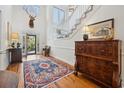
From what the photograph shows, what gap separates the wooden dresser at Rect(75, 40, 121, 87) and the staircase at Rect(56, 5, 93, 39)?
4.13 ft

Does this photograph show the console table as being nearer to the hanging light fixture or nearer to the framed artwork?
the framed artwork

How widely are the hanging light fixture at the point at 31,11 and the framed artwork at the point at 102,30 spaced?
25.0 ft

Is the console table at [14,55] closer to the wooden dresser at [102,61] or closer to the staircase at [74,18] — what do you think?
the staircase at [74,18]

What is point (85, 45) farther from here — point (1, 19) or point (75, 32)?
point (1, 19)

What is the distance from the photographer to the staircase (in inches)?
186

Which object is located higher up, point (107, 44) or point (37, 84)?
point (107, 44)

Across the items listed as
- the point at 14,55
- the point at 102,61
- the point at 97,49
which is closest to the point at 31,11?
the point at 14,55

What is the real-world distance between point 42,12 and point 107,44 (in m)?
9.82

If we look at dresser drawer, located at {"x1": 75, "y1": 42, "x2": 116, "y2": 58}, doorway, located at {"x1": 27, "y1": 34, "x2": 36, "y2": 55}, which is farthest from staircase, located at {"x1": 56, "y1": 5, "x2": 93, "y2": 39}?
doorway, located at {"x1": 27, "y1": 34, "x2": 36, "y2": 55}

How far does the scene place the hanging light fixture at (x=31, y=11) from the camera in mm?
11039
